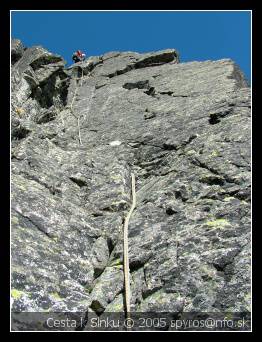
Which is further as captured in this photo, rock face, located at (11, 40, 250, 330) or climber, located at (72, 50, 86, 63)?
climber, located at (72, 50, 86, 63)

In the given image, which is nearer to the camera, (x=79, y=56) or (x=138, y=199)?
(x=138, y=199)

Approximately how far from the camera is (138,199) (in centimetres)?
1248

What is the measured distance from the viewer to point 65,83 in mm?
22641

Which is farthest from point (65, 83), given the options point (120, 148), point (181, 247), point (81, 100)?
point (181, 247)

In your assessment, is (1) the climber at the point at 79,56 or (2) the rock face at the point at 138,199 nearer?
(2) the rock face at the point at 138,199

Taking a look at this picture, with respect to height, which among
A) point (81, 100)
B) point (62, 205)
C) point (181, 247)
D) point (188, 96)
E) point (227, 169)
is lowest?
point (181, 247)

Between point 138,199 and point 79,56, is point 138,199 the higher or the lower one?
the lower one

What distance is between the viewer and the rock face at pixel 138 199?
8.80m

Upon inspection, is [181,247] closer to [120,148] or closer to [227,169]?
[227,169]

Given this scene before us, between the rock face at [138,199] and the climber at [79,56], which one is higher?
the climber at [79,56]

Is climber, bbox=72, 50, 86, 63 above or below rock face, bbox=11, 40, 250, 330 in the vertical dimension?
above

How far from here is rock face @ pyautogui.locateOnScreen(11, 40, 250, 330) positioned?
880 cm

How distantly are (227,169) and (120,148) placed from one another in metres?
4.49

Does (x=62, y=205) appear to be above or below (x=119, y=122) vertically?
below
